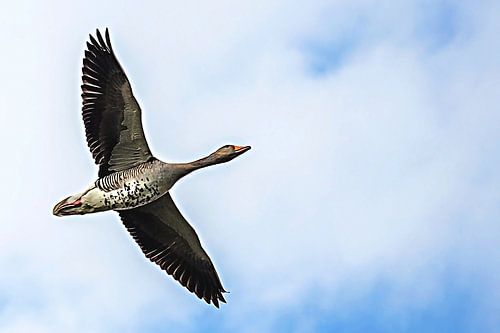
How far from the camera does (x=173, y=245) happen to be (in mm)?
34812

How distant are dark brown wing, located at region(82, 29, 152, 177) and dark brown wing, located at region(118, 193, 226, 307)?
2075 millimetres

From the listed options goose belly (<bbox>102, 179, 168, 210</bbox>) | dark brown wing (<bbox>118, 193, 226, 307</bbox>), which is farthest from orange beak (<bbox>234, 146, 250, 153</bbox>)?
dark brown wing (<bbox>118, 193, 226, 307</bbox>)

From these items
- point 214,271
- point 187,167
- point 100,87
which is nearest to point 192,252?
point 214,271

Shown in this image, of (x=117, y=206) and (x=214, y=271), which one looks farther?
(x=214, y=271)

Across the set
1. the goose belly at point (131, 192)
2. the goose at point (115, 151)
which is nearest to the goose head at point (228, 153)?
the goose at point (115, 151)

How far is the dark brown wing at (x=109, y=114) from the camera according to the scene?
32.0 meters

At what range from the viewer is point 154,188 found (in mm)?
32156

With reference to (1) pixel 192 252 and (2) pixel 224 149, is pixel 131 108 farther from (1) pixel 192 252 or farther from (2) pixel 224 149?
(1) pixel 192 252

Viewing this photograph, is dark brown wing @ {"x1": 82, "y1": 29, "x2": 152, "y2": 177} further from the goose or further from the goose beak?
the goose beak

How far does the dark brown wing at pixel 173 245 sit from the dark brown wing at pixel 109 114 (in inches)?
81.7

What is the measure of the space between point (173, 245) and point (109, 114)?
495cm

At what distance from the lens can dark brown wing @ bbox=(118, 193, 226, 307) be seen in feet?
112

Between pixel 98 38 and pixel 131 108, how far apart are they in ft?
7.54

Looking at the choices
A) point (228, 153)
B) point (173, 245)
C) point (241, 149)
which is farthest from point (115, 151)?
point (173, 245)
